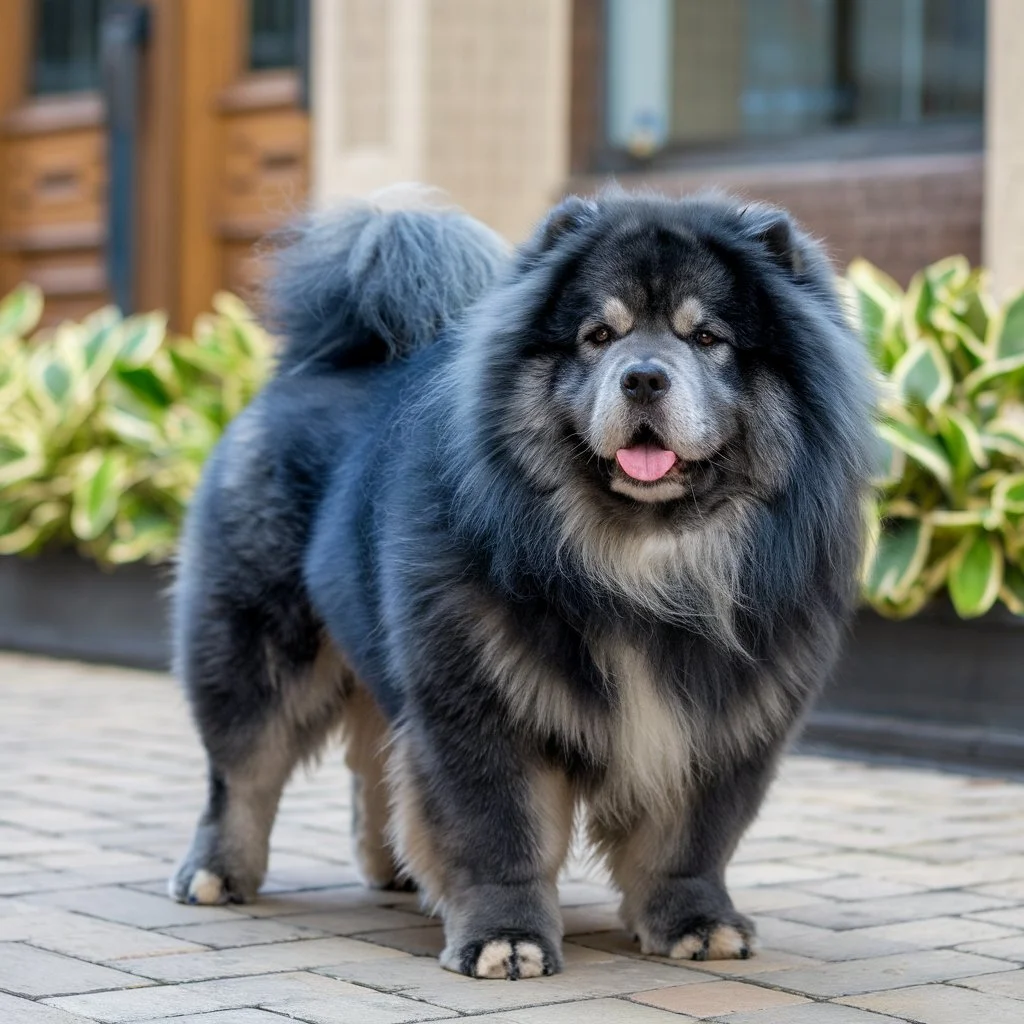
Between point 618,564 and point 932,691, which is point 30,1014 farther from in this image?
point 932,691

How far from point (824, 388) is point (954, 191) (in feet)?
13.9

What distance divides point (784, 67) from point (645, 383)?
5416mm

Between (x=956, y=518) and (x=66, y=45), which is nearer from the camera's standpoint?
(x=956, y=518)

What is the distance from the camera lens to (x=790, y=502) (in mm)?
3096

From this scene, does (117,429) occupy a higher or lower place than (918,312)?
lower

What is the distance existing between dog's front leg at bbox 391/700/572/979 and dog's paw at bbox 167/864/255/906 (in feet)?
2.17

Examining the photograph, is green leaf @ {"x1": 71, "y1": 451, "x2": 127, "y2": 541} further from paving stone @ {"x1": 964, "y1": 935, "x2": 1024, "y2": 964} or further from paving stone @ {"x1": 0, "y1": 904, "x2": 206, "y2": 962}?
paving stone @ {"x1": 964, "y1": 935, "x2": 1024, "y2": 964}

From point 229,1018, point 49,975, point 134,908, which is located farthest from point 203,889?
point 229,1018

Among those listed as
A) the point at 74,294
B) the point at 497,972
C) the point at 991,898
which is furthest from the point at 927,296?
the point at 74,294

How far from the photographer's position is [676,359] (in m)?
3.00

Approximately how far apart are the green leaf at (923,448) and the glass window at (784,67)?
2437 mm

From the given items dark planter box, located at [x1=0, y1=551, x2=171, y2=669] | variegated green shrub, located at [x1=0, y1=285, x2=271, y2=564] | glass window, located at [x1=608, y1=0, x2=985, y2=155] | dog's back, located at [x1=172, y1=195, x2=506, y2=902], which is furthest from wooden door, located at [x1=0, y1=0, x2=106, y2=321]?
dog's back, located at [x1=172, y1=195, x2=506, y2=902]

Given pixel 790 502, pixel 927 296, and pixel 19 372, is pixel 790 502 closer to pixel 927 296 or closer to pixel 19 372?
pixel 927 296

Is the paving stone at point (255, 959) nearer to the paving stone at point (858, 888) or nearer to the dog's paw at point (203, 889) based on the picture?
the dog's paw at point (203, 889)
